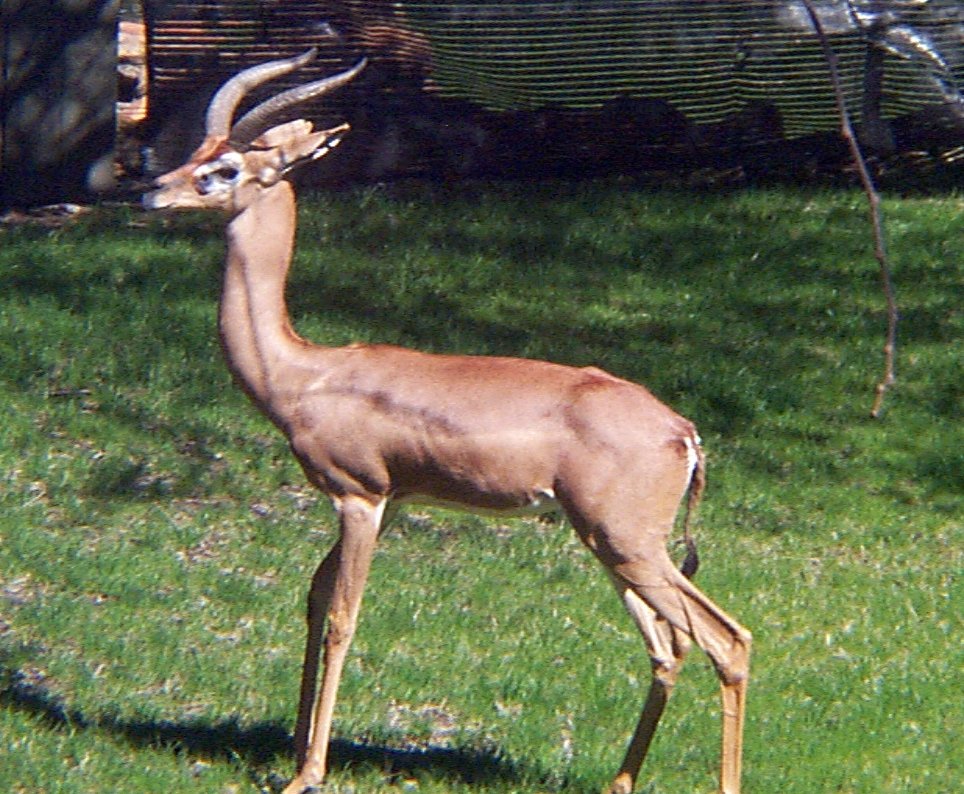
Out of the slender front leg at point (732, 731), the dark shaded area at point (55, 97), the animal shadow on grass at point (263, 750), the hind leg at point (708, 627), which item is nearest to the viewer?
the hind leg at point (708, 627)

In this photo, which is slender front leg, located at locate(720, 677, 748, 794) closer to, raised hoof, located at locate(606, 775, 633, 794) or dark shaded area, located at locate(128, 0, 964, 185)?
raised hoof, located at locate(606, 775, 633, 794)

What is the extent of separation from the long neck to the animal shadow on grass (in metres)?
1.22

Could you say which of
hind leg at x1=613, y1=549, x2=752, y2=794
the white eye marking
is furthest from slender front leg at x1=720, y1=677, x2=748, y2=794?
the white eye marking

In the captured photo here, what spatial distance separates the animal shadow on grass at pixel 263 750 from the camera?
6320 mm

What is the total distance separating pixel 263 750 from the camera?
647cm

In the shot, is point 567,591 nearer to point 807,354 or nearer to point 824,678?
point 824,678

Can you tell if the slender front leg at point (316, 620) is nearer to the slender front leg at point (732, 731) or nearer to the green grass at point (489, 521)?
the green grass at point (489, 521)

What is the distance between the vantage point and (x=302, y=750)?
20.3 feet

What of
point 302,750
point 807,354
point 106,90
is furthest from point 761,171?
point 302,750

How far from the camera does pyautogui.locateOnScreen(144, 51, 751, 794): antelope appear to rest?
5898 millimetres

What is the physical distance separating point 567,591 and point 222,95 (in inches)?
119

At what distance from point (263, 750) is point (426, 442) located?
4.41 feet

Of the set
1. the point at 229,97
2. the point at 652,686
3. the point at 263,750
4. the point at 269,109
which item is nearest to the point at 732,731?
the point at 652,686

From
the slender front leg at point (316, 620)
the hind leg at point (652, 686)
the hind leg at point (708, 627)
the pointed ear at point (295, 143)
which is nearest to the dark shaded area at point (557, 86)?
the pointed ear at point (295, 143)
